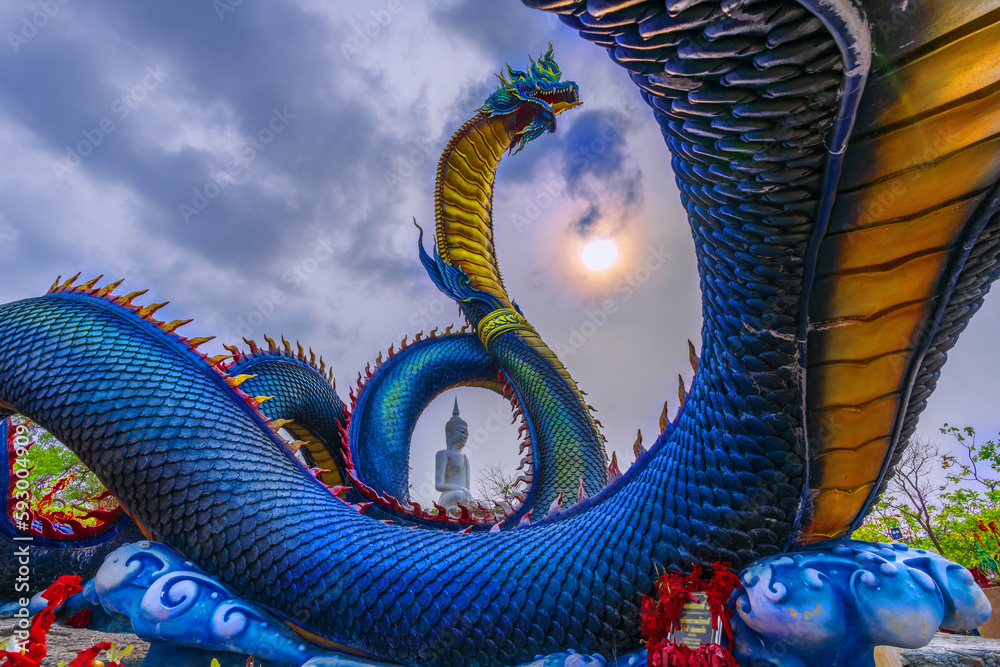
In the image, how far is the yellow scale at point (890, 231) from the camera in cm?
97

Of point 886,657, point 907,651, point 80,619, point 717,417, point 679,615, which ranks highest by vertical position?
point 717,417

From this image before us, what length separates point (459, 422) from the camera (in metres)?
10.9

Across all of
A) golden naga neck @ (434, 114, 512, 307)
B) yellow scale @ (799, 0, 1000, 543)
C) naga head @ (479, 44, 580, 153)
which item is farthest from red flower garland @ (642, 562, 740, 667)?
naga head @ (479, 44, 580, 153)

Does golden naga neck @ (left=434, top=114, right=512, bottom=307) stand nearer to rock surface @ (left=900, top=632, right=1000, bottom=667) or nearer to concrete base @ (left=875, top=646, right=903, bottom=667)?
rock surface @ (left=900, top=632, right=1000, bottom=667)

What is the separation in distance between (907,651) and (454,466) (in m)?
8.41

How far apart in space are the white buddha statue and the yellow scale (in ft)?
28.9

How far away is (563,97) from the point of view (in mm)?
6461

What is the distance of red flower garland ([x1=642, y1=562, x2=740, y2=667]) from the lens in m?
1.41

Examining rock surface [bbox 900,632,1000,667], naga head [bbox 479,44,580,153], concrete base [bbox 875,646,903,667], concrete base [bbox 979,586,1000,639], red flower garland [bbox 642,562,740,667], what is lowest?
concrete base [bbox 979,586,1000,639]

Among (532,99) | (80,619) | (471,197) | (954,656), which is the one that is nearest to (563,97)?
(532,99)

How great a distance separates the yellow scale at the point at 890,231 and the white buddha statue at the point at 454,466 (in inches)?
347

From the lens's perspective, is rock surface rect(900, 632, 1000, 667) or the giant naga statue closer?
the giant naga statue

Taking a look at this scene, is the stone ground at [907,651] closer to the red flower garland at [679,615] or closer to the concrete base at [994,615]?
the red flower garland at [679,615]

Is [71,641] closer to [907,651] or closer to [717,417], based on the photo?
[717,417]
